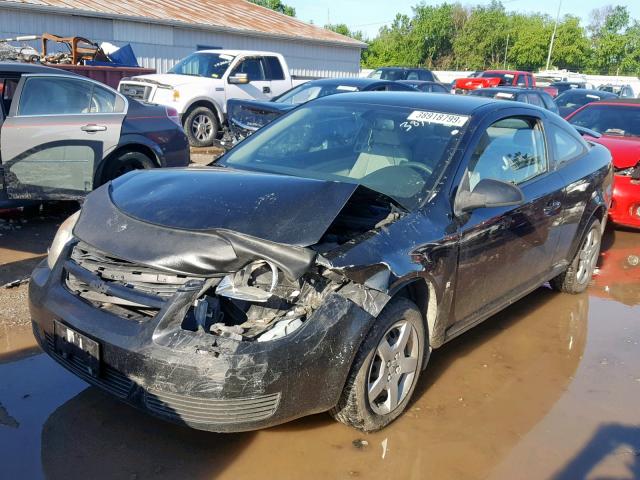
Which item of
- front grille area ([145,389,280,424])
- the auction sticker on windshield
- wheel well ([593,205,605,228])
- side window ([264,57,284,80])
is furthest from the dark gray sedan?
side window ([264,57,284,80])

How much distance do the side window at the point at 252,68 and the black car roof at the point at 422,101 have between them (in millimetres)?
10060

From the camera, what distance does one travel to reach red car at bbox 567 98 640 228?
24.8ft

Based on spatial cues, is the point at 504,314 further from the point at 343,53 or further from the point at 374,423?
the point at 343,53

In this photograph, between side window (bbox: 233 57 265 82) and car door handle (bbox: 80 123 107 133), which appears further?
side window (bbox: 233 57 265 82)

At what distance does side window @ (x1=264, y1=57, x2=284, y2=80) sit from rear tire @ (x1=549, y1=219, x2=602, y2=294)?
10.5 m

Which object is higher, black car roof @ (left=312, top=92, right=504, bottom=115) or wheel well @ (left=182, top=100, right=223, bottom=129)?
black car roof @ (left=312, top=92, right=504, bottom=115)

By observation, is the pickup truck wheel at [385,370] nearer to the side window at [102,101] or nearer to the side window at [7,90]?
the side window at [102,101]

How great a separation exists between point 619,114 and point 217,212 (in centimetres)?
813

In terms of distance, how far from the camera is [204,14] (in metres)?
23.1

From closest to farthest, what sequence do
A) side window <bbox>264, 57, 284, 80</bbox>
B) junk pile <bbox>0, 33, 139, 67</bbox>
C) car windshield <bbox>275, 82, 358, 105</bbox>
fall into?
car windshield <bbox>275, 82, 358, 105</bbox> < junk pile <bbox>0, 33, 139, 67</bbox> < side window <bbox>264, 57, 284, 80</bbox>

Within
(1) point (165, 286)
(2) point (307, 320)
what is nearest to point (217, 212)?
(1) point (165, 286)

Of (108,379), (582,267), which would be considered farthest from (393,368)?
(582,267)

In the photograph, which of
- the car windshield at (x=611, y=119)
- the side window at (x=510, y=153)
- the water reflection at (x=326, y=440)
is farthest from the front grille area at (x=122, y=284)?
the car windshield at (x=611, y=119)

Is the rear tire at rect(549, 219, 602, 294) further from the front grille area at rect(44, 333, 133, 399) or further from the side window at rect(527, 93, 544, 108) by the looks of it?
the side window at rect(527, 93, 544, 108)
